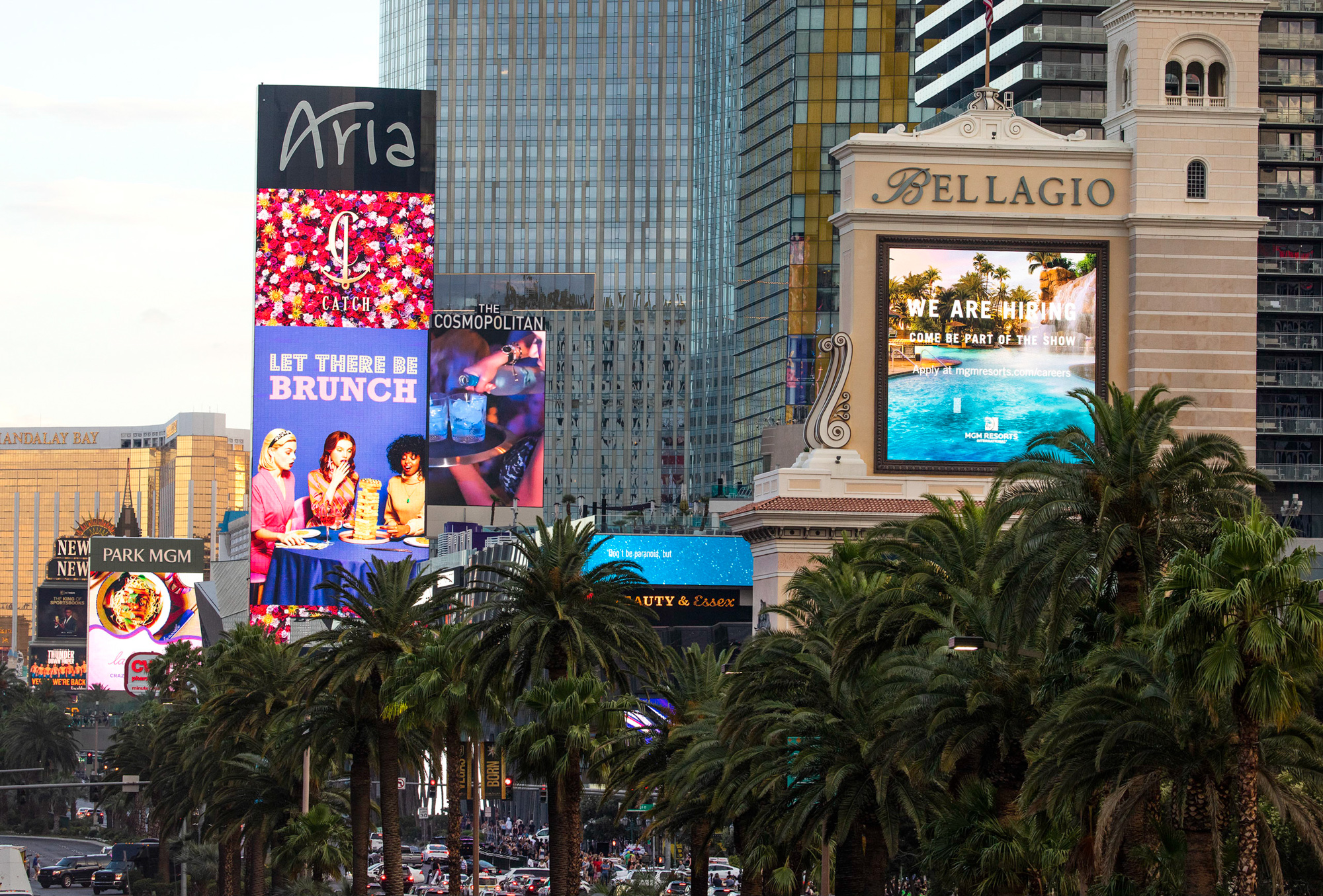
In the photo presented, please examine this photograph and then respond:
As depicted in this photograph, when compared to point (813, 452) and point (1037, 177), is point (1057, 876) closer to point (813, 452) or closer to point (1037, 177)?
point (813, 452)

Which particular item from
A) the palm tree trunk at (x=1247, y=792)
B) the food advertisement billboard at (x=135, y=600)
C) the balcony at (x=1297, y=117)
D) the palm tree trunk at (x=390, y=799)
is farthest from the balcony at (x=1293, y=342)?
the palm tree trunk at (x=1247, y=792)

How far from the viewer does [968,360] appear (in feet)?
217

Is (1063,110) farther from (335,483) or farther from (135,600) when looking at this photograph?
(135,600)

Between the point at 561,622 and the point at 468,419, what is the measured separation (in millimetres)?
77573

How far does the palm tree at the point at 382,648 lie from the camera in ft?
197

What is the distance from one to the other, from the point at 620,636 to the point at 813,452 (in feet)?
44.3

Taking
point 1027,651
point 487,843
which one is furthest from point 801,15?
point 1027,651

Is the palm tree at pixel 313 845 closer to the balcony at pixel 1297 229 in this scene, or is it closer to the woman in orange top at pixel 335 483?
the woman in orange top at pixel 335 483

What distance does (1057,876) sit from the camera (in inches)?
1656

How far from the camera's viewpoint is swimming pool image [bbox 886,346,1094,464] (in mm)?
66062

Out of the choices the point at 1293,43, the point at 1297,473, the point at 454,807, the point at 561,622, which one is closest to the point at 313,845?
the point at 454,807

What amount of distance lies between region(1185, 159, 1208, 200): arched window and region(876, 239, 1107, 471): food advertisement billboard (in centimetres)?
642

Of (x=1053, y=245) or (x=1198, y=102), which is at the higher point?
(x=1198, y=102)

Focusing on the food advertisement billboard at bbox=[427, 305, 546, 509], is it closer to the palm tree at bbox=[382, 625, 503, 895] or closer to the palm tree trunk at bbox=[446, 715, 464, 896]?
the palm tree at bbox=[382, 625, 503, 895]
